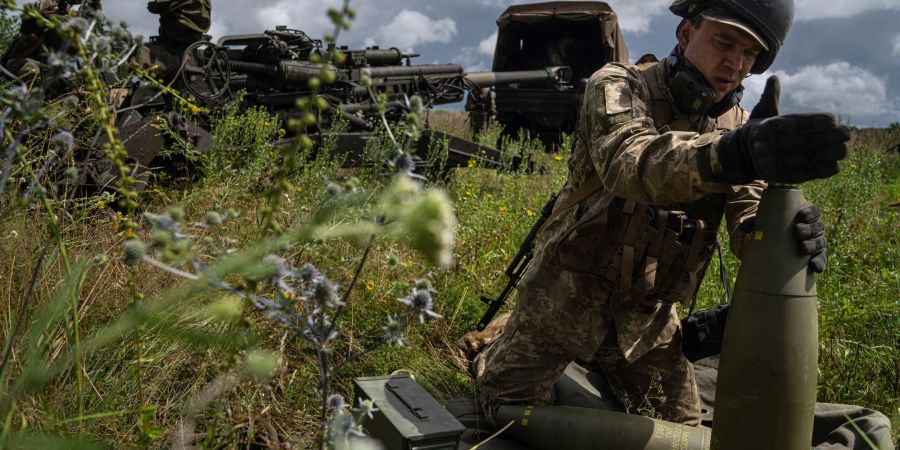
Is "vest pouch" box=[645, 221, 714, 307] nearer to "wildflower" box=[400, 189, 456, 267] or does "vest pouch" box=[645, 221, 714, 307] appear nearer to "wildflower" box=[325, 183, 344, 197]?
"wildflower" box=[325, 183, 344, 197]

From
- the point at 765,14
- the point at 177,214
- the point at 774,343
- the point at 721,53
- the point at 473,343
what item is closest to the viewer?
the point at 177,214

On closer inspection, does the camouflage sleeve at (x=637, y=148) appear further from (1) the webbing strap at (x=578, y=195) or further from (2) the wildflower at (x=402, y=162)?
(2) the wildflower at (x=402, y=162)

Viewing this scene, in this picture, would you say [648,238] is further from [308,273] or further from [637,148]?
[308,273]

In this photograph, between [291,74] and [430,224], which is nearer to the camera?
[430,224]

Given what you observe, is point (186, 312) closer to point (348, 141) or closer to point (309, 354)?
point (309, 354)

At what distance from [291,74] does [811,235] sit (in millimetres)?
5108

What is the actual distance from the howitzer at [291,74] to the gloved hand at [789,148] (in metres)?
2.78

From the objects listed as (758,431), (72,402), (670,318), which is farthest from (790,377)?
(72,402)

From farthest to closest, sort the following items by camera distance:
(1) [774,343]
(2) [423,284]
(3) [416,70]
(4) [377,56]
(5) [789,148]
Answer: (3) [416,70]
(4) [377,56]
(1) [774,343]
(5) [789,148]
(2) [423,284]

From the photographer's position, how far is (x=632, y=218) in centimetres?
277

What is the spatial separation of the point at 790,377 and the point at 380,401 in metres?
1.20


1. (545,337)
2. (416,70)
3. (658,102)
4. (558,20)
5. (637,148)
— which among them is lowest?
(545,337)

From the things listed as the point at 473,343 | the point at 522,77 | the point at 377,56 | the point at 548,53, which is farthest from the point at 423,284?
the point at 548,53

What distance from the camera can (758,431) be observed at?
79.3 inches
